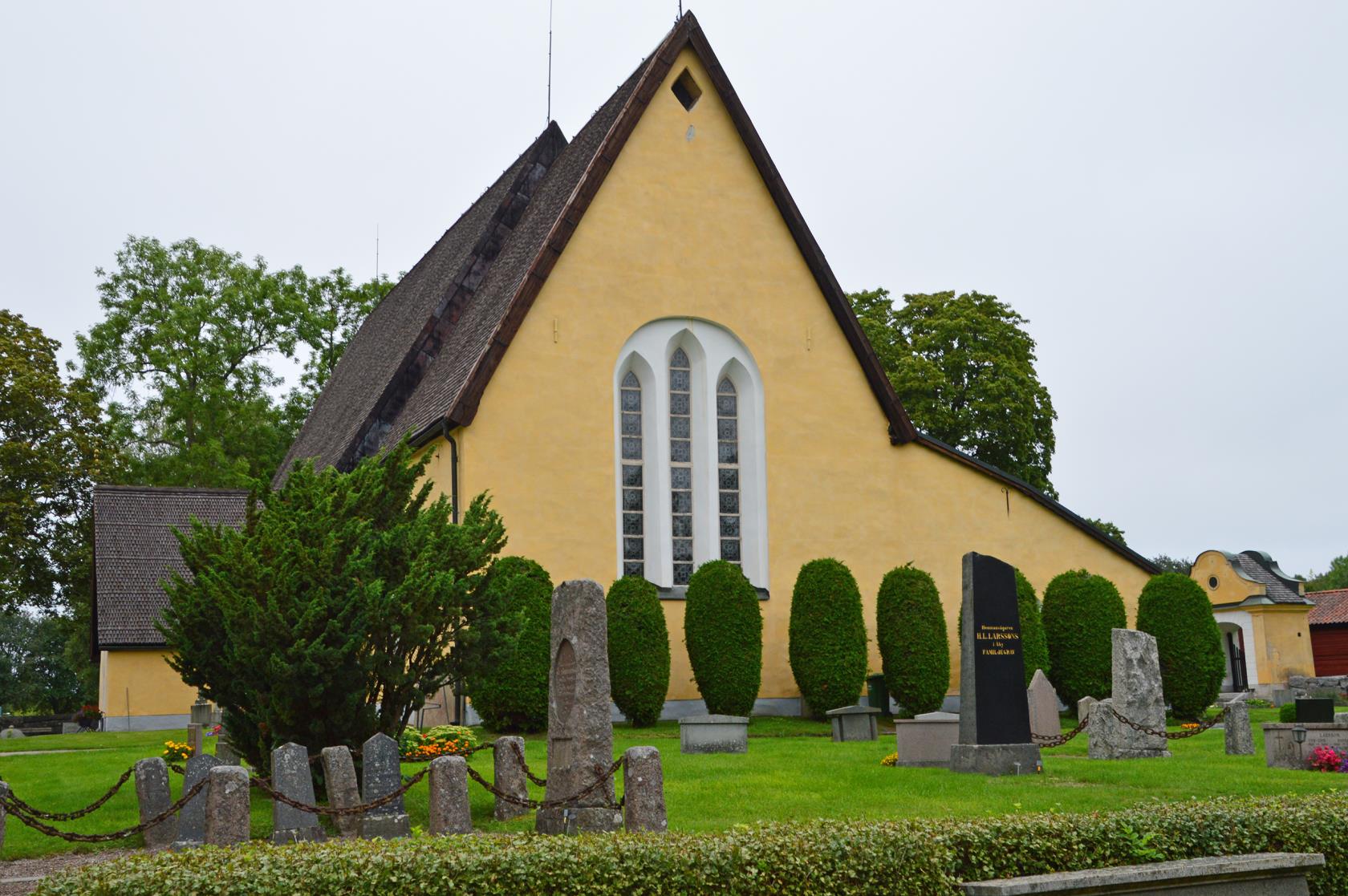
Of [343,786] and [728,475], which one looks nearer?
[343,786]

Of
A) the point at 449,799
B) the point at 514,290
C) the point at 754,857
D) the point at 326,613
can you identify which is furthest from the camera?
the point at 514,290

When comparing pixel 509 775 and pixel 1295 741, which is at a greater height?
pixel 509 775

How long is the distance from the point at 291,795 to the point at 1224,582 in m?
38.2

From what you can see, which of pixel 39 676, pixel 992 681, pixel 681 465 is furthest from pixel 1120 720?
pixel 39 676

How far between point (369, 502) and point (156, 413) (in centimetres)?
3507

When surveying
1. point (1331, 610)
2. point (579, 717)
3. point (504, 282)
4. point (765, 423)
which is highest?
point (504, 282)

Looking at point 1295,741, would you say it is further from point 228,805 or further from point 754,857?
point 228,805

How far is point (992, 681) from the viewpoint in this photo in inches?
550

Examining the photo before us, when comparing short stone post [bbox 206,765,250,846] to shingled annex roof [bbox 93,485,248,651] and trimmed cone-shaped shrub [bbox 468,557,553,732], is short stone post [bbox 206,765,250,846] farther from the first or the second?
shingled annex roof [bbox 93,485,248,651]

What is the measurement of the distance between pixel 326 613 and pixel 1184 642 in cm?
1590

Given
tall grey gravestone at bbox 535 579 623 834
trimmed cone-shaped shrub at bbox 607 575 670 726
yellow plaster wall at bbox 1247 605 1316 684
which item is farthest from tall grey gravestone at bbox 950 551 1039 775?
yellow plaster wall at bbox 1247 605 1316 684

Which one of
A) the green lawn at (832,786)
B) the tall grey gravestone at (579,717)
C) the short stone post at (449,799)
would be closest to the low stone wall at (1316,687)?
the green lawn at (832,786)

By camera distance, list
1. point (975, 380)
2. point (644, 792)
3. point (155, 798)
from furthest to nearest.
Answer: point (975, 380), point (155, 798), point (644, 792)

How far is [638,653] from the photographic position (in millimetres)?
19625
